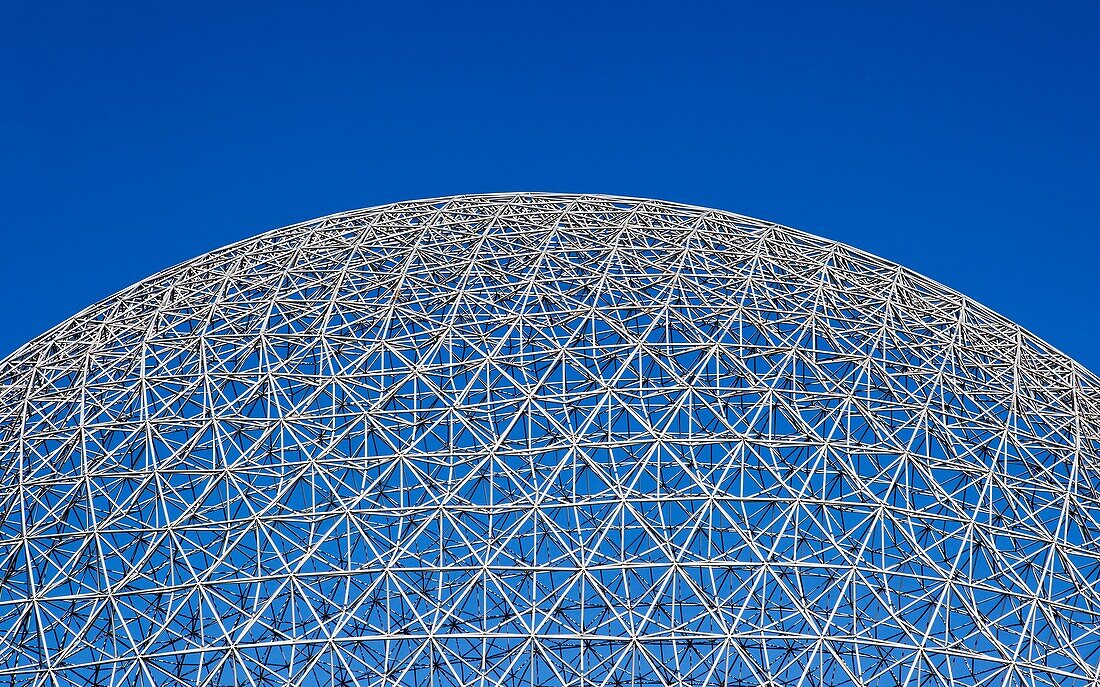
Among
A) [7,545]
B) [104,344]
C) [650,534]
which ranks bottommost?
[7,545]

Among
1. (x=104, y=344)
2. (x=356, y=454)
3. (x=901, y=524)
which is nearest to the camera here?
(x=901, y=524)

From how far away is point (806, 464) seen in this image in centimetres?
3219

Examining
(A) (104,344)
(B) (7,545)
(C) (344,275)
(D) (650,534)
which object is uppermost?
(C) (344,275)

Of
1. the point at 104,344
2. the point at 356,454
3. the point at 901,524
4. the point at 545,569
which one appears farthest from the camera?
the point at 104,344

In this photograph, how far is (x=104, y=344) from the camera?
3644cm

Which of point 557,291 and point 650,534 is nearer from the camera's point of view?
point 650,534

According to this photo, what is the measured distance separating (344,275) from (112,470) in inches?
260

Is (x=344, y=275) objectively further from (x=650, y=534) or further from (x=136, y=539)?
(x=650, y=534)

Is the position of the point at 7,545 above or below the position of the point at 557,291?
below

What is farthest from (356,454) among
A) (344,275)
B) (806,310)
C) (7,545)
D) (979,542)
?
(979,542)

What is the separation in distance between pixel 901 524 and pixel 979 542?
6.02ft

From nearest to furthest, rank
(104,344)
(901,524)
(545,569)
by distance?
1. (545,569)
2. (901,524)
3. (104,344)

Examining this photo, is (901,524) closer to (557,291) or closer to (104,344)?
(557,291)

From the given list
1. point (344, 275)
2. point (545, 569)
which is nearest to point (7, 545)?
point (344, 275)
